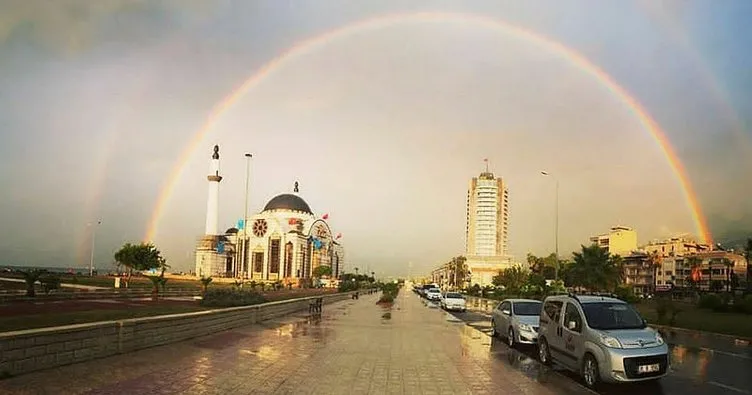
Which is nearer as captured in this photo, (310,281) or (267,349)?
(267,349)

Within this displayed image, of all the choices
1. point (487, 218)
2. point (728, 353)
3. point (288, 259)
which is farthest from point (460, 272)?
point (728, 353)

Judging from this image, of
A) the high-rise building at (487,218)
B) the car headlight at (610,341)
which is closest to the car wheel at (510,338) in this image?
the car headlight at (610,341)

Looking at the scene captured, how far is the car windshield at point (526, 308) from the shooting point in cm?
2058

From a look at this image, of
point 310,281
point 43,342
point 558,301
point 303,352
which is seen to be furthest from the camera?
point 310,281

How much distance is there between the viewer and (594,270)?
218ft

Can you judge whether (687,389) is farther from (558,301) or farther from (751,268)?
(751,268)

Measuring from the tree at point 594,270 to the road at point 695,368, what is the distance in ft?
144

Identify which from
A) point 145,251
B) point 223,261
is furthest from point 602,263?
point 223,261

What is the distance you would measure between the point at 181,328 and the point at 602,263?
5896cm

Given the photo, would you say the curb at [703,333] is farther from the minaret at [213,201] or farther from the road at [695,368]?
the minaret at [213,201]

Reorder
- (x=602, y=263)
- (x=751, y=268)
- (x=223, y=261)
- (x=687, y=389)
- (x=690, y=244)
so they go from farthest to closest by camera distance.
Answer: (x=690, y=244) → (x=223, y=261) → (x=751, y=268) → (x=602, y=263) → (x=687, y=389)

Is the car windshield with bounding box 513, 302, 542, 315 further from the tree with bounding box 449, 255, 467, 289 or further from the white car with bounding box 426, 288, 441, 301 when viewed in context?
the tree with bounding box 449, 255, 467, 289

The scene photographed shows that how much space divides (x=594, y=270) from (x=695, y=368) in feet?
176

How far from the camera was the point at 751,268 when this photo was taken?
8050 cm
